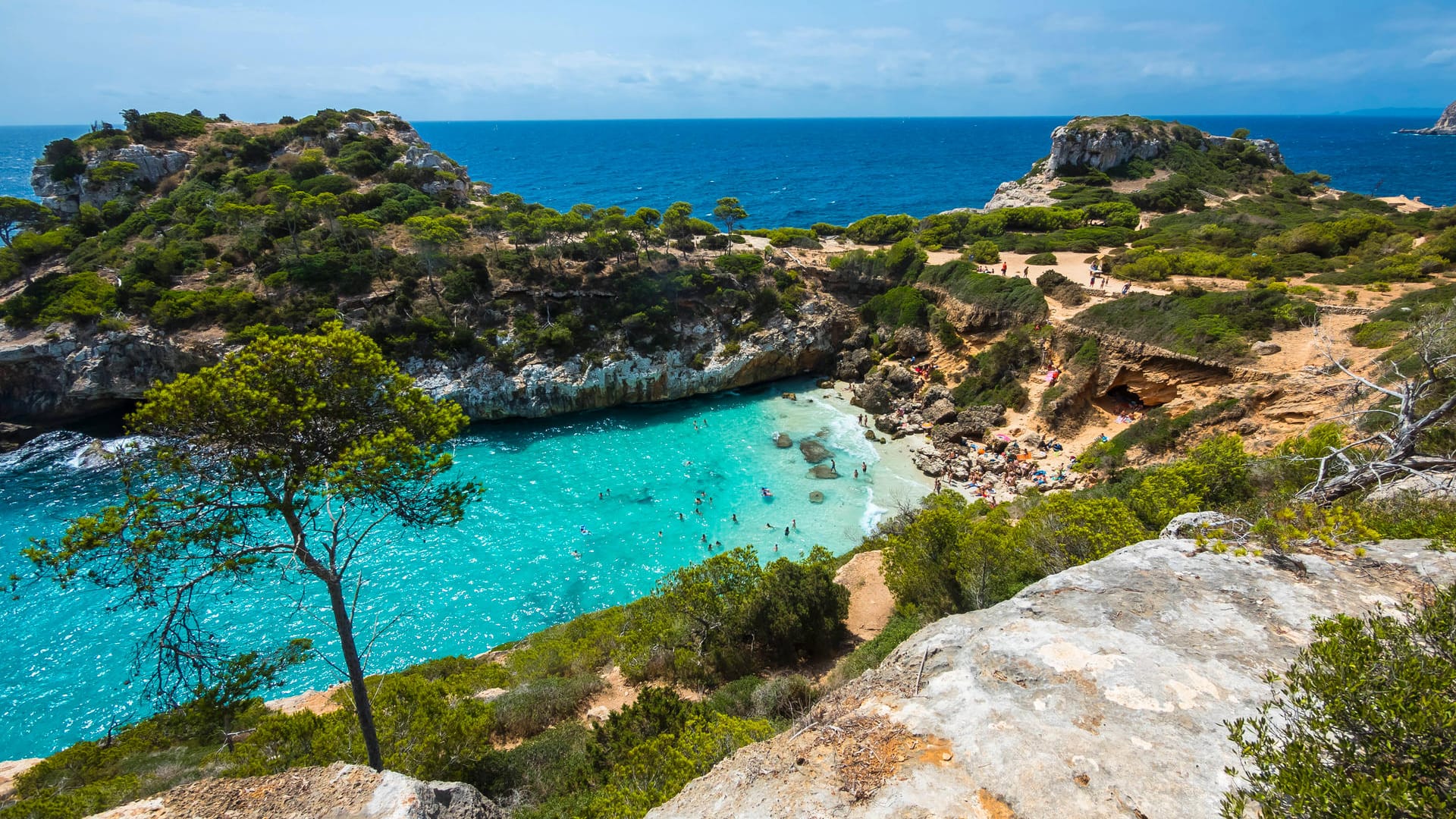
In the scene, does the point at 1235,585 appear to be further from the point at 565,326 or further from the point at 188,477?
the point at 565,326

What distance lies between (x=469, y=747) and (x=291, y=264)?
3712 centimetres

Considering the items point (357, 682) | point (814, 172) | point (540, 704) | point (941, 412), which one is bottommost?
point (540, 704)

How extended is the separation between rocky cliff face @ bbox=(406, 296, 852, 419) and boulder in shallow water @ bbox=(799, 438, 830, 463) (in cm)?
854

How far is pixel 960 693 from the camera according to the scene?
20.9ft

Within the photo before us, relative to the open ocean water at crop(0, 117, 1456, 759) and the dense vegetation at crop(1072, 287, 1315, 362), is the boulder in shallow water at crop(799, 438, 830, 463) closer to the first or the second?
the open ocean water at crop(0, 117, 1456, 759)

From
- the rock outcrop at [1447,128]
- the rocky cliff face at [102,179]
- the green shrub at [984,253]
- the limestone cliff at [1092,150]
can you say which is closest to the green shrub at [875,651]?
the green shrub at [984,253]

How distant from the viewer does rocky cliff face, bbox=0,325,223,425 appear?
31.3 meters

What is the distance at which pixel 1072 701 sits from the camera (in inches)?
238

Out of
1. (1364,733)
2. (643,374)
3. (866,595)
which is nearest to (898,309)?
(643,374)

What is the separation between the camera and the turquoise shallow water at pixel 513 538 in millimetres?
19203

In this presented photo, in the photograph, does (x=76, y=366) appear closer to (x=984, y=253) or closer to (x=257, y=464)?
(x=257, y=464)

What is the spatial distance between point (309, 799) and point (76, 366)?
133ft

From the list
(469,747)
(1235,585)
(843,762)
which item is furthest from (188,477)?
(1235,585)

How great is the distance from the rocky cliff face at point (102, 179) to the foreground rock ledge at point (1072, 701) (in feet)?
215
